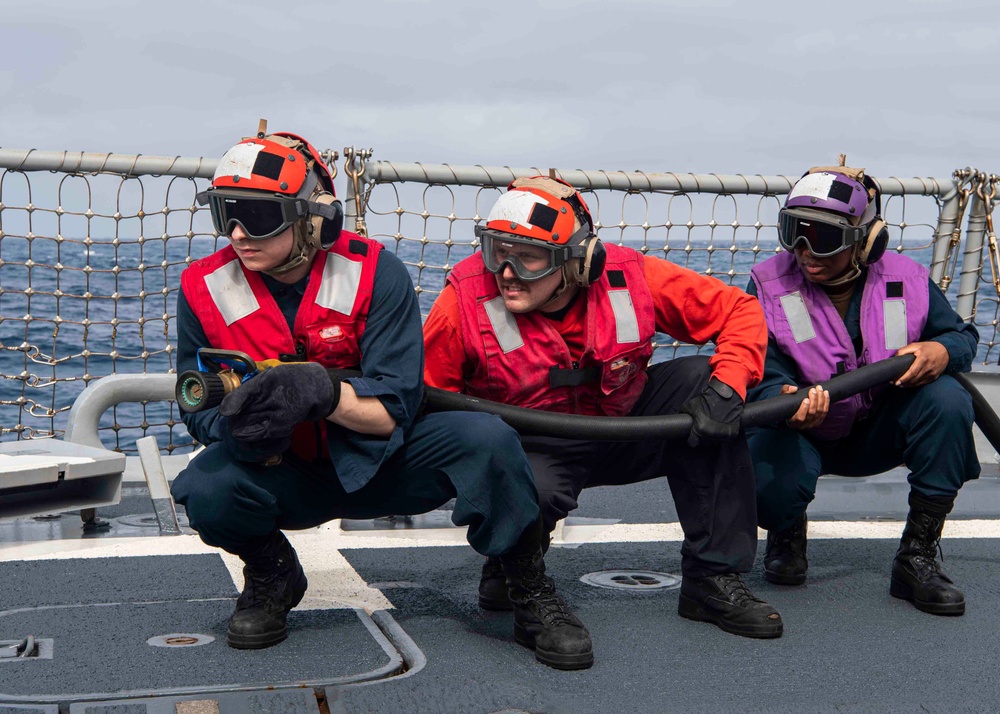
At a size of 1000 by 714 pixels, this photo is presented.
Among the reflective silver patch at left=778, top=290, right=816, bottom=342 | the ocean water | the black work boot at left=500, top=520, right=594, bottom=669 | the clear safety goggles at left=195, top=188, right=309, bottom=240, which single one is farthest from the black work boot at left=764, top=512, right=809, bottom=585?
the ocean water

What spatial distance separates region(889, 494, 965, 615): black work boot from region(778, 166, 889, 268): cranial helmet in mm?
750

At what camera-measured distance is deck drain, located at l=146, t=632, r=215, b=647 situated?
2873 mm

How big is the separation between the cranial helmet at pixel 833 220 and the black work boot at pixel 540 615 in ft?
4.06

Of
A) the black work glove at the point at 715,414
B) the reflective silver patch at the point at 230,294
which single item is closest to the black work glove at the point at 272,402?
the reflective silver patch at the point at 230,294

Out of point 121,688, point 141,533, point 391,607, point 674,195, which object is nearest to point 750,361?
point 391,607

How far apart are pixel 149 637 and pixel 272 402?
0.74m

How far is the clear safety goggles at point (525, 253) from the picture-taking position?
3.07 m

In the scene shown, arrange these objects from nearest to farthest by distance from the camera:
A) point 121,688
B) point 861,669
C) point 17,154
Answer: point 121,688 → point 861,669 → point 17,154

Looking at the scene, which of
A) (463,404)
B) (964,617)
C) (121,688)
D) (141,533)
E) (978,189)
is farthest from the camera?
(978,189)

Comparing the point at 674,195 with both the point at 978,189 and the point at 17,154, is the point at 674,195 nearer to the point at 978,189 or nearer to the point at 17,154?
the point at 978,189

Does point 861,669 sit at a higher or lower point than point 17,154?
lower

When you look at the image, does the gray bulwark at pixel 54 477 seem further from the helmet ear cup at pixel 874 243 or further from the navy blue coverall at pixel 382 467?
the helmet ear cup at pixel 874 243

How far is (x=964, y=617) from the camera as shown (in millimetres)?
3285

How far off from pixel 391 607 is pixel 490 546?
0.49 meters
